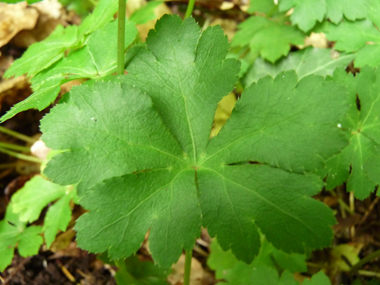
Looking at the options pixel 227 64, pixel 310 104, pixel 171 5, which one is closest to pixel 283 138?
pixel 310 104

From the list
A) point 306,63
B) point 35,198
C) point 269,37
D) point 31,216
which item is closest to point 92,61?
point 35,198

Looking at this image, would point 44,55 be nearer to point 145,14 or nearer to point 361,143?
point 145,14

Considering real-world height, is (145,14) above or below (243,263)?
above

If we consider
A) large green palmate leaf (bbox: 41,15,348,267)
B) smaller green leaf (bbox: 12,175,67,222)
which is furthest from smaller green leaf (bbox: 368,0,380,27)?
smaller green leaf (bbox: 12,175,67,222)

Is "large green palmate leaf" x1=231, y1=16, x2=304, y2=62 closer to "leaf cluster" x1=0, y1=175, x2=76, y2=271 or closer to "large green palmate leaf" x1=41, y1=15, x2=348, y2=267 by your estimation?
"large green palmate leaf" x1=41, y1=15, x2=348, y2=267

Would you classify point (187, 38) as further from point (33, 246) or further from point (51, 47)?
point (33, 246)

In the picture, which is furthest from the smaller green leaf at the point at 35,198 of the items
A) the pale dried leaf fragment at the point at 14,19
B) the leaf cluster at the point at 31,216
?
the pale dried leaf fragment at the point at 14,19
